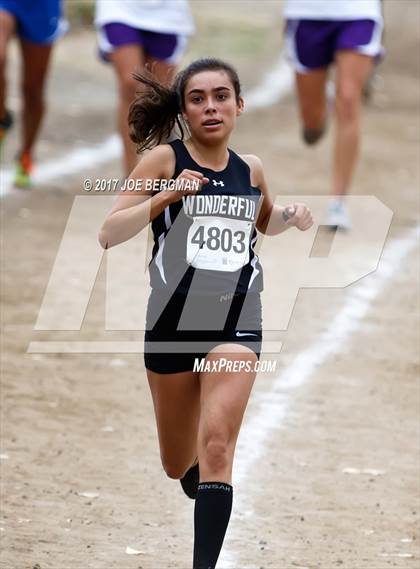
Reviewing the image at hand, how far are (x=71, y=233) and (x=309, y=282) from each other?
1.71m

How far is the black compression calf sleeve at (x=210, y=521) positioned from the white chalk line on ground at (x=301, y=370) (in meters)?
0.56

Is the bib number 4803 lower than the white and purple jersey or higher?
higher

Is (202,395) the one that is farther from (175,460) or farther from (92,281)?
(92,281)

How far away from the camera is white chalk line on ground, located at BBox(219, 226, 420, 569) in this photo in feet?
20.9

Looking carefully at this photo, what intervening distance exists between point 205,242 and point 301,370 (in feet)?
9.28

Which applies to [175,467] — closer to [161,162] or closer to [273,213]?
[273,213]

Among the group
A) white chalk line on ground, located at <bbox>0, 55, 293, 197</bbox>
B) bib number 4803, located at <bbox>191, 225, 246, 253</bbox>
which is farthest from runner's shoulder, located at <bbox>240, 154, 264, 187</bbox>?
white chalk line on ground, located at <bbox>0, 55, 293, 197</bbox>

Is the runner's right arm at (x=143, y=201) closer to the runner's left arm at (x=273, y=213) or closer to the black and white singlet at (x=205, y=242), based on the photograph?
the black and white singlet at (x=205, y=242)

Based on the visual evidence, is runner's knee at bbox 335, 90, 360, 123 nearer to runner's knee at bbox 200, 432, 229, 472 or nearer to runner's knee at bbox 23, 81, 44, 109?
runner's knee at bbox 23, 81, 44, 109

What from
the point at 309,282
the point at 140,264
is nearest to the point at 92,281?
the point at 140,264

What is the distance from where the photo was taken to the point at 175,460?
17.6ft

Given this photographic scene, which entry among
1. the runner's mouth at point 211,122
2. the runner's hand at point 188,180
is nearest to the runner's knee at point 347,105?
the runner's mouth at point 211,122

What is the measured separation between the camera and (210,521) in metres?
4.75

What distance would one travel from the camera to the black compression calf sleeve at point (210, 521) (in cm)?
474
